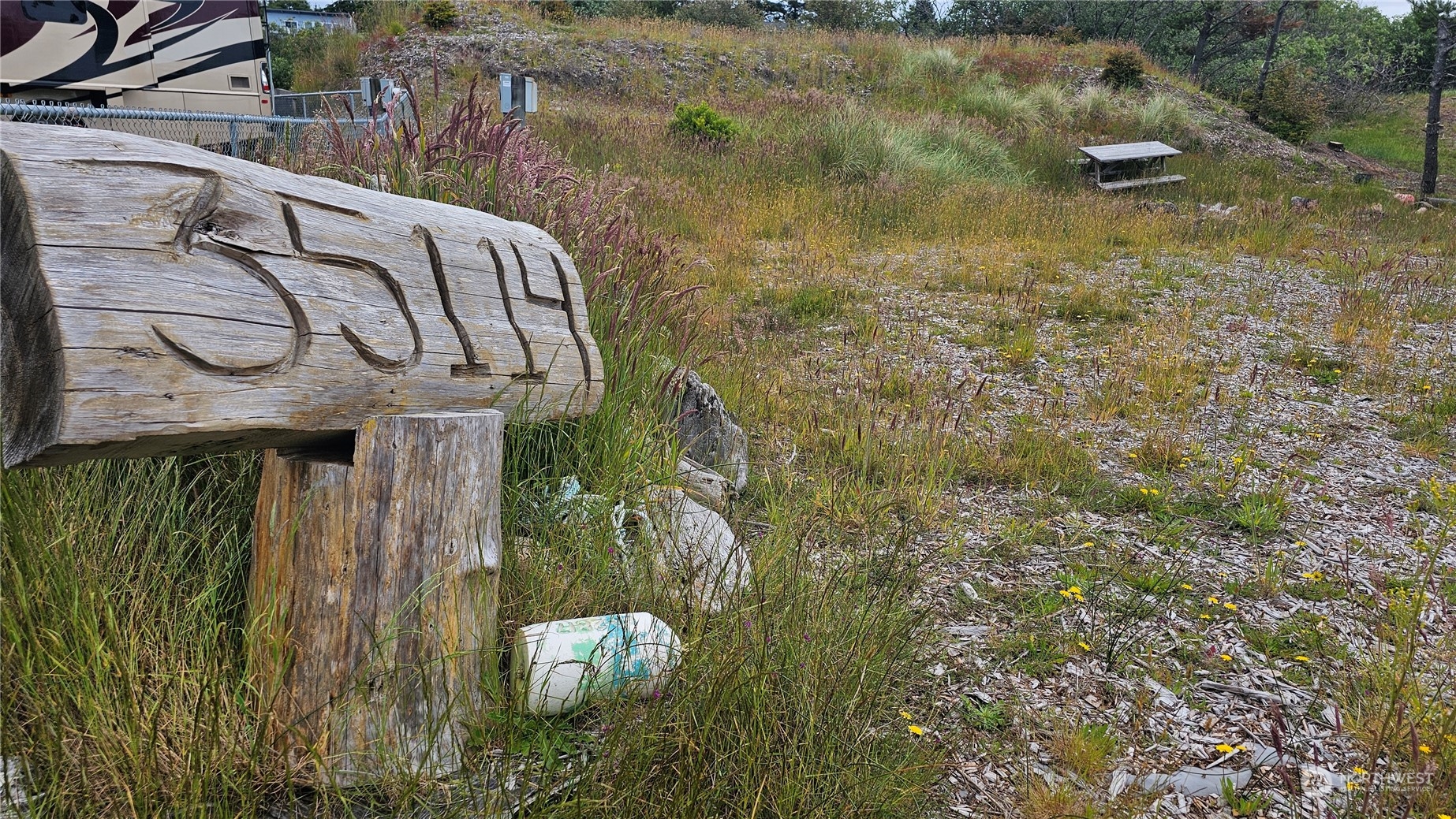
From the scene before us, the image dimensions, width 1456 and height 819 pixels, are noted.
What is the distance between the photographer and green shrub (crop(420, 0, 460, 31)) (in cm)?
2127

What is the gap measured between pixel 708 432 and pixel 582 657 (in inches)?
77.1

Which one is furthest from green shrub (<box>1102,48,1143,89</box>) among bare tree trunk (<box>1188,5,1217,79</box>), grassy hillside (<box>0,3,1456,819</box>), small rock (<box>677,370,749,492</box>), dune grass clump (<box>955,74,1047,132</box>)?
small rock (<box>677,370,749,492</box>)

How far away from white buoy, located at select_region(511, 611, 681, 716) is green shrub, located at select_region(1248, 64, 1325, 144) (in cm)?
2501

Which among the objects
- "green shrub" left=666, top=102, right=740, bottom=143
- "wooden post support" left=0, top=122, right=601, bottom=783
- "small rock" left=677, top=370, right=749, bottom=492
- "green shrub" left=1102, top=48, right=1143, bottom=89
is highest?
"green shrub" left=1102, top=48, right=1143, bottom=89

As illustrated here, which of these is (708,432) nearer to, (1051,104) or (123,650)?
(123,650)

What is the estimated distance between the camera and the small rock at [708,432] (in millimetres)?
3971

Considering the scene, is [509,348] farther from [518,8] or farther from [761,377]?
[518,8]

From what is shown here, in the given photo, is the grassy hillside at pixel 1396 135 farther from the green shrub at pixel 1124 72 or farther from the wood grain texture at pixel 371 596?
the wood grain texture at pixel 371 596

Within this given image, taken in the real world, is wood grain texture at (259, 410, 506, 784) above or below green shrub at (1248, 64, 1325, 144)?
below

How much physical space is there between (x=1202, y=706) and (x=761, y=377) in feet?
10.6

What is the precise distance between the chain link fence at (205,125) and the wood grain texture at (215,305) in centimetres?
163

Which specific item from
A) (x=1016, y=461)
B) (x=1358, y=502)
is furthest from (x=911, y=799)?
(x=1358, y=502)

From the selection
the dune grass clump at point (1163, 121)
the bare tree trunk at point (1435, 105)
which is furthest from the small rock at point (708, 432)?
the bare tree trunk at point (1435, 105)

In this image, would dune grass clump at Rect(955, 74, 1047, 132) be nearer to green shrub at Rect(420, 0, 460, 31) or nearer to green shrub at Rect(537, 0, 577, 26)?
green shrub at Rect(537, 0, 577, 26)
